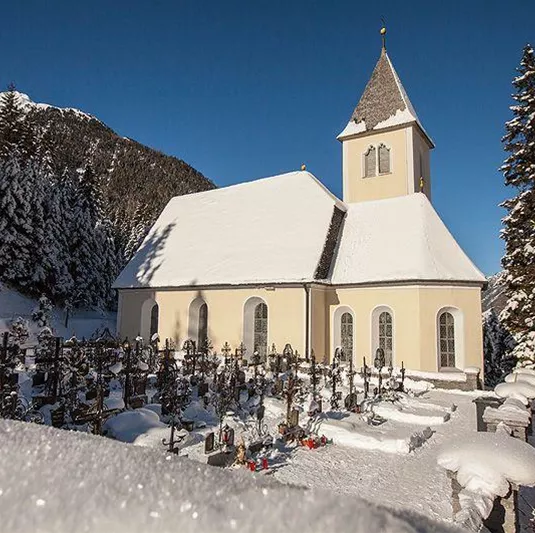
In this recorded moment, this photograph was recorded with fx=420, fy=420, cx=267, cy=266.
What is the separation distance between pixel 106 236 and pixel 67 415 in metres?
28.0

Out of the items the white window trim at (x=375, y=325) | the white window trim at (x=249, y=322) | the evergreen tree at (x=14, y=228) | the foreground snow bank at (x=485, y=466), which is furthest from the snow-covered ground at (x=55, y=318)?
the foreground snow bank at (x=485, y=466)

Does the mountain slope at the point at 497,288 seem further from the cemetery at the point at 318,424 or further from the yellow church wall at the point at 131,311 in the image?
the yellow church wall at the point at 131,311

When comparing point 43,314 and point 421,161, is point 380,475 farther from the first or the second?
point 43,314

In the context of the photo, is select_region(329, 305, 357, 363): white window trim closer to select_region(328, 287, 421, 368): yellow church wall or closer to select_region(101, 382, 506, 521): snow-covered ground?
select_region(328, 287, 421, 368): yellow church wall

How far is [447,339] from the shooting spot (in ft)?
55.6

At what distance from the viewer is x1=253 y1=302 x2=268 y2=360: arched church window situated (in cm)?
1925

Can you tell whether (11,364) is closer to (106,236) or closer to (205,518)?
(205,518)

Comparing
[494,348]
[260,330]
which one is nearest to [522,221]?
[260,330]

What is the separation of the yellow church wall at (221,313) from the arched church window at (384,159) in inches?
376

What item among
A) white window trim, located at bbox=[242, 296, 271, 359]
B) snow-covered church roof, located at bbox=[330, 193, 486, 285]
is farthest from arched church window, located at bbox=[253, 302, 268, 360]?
snow-covered church roof, located at bbox=[330, 193, 486, 285]

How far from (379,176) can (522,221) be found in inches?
312

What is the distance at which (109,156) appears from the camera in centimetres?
9419

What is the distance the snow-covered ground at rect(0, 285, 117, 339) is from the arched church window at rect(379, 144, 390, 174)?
801 inches

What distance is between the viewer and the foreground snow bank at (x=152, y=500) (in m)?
0.98
